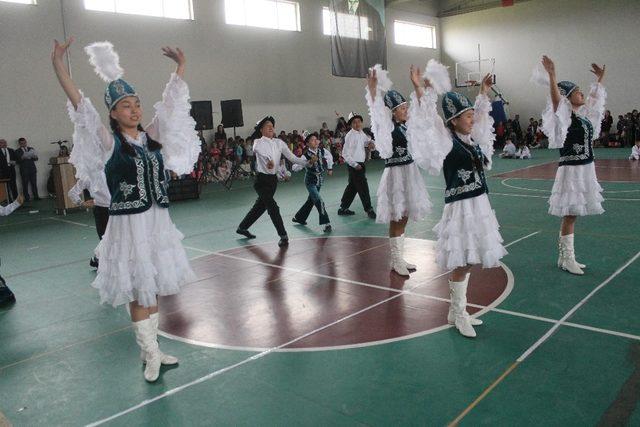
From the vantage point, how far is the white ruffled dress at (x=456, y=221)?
4.32m

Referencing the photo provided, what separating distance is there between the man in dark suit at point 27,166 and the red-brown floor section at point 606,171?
562 inches

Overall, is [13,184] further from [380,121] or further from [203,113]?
[380,121]

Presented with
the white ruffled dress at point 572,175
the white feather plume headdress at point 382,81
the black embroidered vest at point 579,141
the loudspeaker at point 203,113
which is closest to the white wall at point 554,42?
the loudspeaker at point 203,113

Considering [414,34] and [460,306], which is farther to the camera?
[414,34]

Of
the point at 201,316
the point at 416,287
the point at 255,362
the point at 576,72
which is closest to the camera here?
the point at 255,362

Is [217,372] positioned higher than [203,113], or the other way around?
[203,113]

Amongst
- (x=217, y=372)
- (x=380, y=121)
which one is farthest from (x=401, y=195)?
(x=217, y=372)

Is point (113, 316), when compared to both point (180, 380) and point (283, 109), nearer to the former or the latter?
point (180, 380)

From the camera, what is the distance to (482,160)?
4.59 metres

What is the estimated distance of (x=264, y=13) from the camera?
73.2 ft

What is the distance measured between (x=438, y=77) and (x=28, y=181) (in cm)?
1589

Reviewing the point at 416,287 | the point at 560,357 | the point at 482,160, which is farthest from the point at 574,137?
the point at 560,357

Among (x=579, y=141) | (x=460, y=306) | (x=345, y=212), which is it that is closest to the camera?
(x=460, y=306)

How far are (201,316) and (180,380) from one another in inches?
55.4
